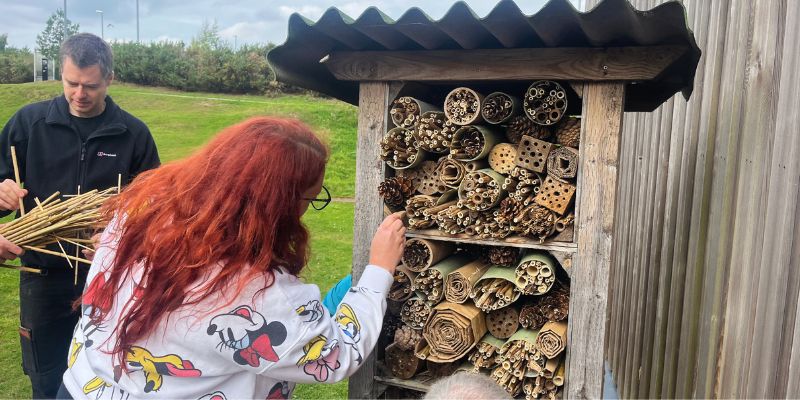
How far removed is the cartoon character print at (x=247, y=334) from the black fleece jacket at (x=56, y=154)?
1.94 m

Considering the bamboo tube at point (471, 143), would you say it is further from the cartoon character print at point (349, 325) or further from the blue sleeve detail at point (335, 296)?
the cartoon character print at point (349, 325)

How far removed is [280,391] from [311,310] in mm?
340

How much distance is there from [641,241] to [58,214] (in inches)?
150

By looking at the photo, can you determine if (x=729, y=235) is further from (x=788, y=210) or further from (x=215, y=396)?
(x=215, y=396)

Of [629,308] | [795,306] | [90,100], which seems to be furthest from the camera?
[629,308]

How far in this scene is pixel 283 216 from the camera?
1.89 meters

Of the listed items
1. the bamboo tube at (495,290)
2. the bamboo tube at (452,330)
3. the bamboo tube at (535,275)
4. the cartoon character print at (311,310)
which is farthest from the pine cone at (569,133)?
the cartoon character print at (311,310)

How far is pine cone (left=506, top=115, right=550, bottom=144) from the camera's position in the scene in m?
2.63

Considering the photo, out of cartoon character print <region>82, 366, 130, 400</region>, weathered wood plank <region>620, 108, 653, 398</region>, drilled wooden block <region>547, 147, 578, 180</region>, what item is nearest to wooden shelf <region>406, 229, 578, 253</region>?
drilled wooden block <region>547, 147, 578, 180</region>

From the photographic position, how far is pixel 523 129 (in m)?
2.65

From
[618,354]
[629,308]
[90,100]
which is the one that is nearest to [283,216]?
[90,100]

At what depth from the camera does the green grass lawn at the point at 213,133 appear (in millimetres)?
5473

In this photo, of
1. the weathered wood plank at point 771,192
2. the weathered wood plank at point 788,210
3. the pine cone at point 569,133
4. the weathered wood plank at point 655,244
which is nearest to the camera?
the weathered wood plank at point 788,210

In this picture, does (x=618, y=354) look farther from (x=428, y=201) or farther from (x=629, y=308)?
(x=428, y=201)
